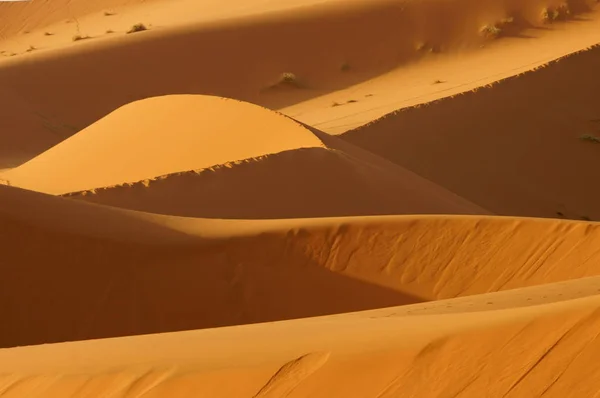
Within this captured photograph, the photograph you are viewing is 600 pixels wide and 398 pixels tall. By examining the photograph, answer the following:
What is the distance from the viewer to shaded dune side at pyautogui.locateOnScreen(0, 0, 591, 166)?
26484 mm

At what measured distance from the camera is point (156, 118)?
1702cm

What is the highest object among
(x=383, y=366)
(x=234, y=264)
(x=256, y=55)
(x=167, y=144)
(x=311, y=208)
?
(x=256, y=55)

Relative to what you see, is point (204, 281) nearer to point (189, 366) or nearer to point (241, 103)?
point (189, 366)

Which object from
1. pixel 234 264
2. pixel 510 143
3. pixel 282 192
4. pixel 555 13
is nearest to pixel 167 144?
pixel 282 192

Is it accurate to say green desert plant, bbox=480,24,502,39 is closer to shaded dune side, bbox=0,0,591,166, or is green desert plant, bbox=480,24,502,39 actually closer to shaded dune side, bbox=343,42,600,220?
shaded dune side, bbox=0,0,591,166

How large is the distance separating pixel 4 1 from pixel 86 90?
1067 inches

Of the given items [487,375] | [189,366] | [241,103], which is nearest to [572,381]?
[487,375]

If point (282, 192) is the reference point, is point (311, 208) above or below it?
below

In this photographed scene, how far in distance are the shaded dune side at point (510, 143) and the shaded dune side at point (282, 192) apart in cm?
461

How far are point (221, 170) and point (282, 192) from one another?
Answer: 2.60 ft

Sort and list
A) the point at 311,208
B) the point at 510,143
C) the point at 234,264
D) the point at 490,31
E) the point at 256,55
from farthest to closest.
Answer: the point at 490,31, the point at 256,55, the point at 510,143, the point at 311,208, the point at 234,264

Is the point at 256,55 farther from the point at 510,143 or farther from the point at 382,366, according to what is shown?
the point at 382,366

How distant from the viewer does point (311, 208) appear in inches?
492

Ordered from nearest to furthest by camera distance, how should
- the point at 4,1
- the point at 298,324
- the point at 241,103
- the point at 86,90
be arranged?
the point at 298,324 → the point at 241,103 → the point at 86,90 → the point at 4,1
